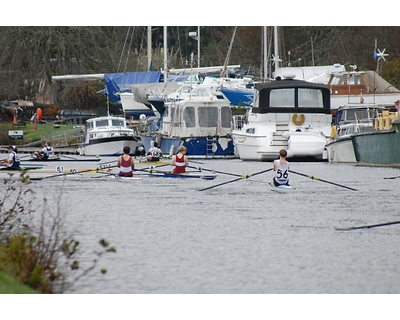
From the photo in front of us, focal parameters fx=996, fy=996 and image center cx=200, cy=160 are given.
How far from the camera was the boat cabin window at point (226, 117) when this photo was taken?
53.2m

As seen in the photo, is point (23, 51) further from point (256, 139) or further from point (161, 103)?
point (256, 139)

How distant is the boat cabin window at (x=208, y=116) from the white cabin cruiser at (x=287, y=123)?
Result: 13.8 feet

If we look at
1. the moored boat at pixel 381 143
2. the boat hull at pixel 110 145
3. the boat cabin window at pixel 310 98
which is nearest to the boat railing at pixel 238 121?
the boat cabin window at pixel 310 98

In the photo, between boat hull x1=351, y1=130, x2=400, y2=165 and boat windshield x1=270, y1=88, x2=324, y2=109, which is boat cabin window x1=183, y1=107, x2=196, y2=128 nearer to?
boat windshield x1=270, y1=88, x2=324, y2=109

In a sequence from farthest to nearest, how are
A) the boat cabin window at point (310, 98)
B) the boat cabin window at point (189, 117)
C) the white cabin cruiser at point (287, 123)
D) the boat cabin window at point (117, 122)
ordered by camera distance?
the boat cabin window at point (117, 122), the boat cabin window at point (189, 117), the boat cabin window at point (310, 98), the white cabin cruiser at point (287, 123)

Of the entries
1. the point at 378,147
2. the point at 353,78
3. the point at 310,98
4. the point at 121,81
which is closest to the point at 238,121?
the point at 310,98

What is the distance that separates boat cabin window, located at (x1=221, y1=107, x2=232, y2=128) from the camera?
174 feet

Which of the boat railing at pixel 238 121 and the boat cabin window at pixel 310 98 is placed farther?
the boat railing at pixel 238 121

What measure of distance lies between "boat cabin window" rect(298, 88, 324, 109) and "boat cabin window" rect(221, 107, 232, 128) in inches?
246

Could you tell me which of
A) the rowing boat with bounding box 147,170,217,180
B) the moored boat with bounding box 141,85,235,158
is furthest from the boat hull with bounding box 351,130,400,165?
the moored boat with bounding box 141,85,235,158

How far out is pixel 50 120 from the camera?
265 feet

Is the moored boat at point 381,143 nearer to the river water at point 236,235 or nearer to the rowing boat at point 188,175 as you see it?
the river water at point 236,235

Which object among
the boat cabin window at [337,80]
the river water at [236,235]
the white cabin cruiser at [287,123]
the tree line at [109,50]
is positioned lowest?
the river water at [236,235]

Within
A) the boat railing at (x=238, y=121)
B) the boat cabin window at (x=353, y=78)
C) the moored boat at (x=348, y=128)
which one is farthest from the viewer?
the boat cabin window at (x=353, y=78)
